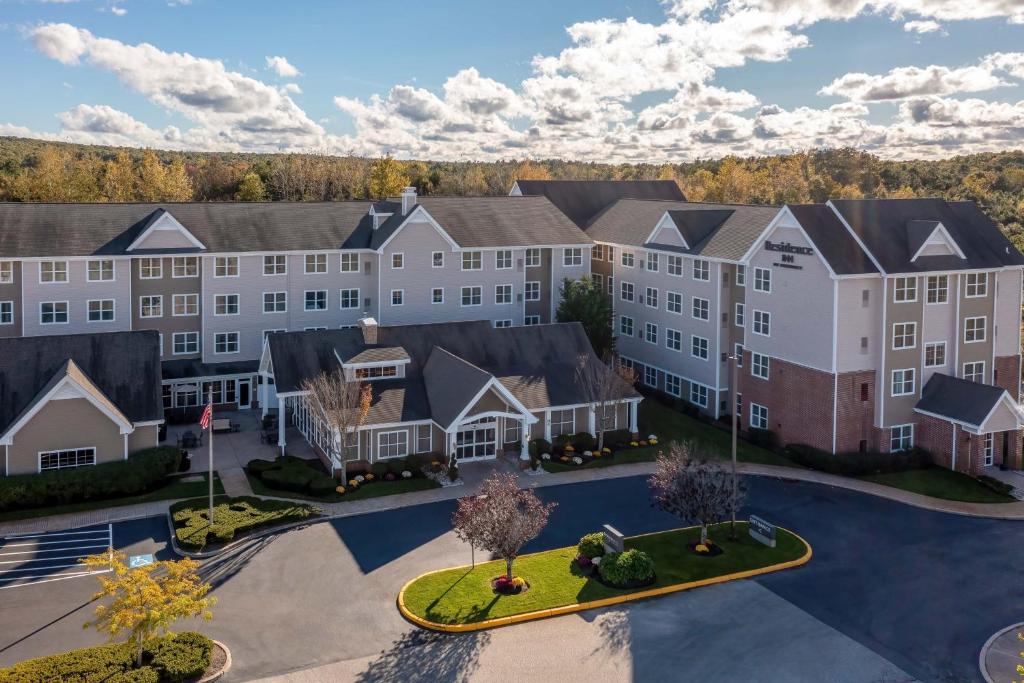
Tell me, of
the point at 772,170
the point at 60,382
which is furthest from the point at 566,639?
the point at 772,170

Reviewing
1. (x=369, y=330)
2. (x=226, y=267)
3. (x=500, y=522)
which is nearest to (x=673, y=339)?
(x=369, y=330)

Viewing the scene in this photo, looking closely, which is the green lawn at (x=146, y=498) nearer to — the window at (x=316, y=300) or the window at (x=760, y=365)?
the window at (x=316, y=300)

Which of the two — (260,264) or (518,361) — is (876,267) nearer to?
(518,361)

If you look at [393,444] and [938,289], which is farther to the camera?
[938,289]

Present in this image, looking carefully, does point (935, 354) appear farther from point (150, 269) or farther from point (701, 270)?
point (150, 269)

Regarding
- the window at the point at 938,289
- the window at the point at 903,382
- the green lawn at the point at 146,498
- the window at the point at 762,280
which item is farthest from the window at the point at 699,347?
the green lawn at the point at 146,498

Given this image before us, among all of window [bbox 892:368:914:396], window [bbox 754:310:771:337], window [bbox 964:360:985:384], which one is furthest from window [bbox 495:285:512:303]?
window [bbox 964:360:985:384]
